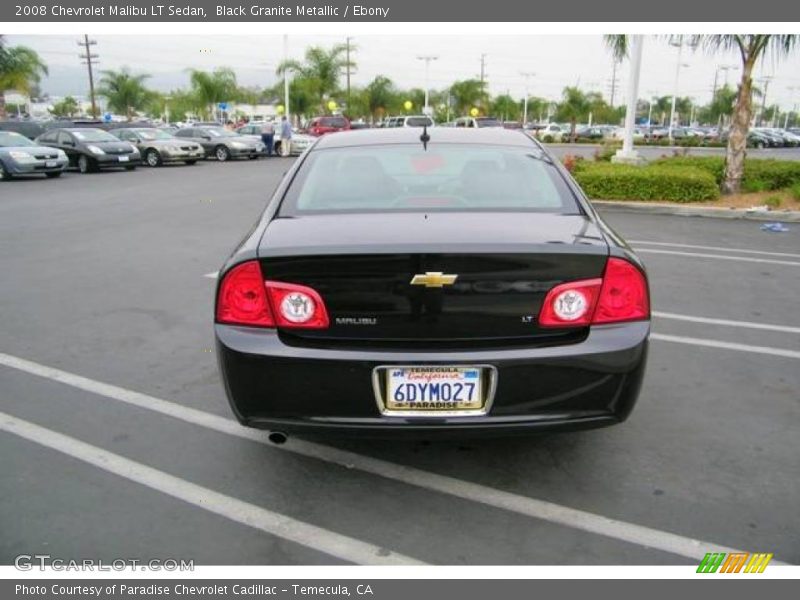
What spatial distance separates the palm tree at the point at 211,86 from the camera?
2191 inches

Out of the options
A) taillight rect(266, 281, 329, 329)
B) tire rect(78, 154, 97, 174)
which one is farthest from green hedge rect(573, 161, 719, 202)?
tire rect(78, 154, 97, 174)

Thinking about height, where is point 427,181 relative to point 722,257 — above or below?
above

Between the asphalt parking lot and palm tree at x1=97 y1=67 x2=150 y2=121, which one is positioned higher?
palm tree at x1=97 y1=67 x2=150 y2=121

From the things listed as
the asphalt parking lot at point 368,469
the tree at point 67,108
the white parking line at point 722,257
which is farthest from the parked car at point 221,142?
the tree at point 67,108

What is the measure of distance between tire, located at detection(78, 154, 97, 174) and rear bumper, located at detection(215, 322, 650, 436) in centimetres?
2015

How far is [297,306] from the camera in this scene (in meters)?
2.75

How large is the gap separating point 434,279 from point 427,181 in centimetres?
115

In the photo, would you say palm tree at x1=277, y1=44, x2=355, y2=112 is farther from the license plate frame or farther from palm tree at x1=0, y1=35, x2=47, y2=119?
the license plate frame

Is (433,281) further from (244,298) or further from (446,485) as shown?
(446,485)

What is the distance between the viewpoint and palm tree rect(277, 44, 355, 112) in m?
46.4

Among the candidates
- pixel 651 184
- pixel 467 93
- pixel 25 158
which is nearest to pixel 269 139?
pixel 25 158
